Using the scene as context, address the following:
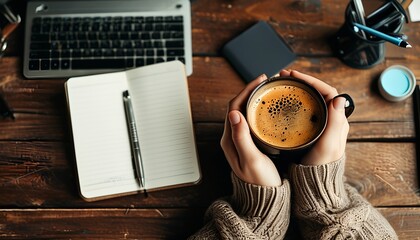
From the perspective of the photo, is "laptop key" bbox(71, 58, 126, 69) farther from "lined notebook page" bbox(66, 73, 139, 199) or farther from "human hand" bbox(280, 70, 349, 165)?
"human hand" bbox(280, 70, 349, 165)

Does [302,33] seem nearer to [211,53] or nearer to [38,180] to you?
[211,53]

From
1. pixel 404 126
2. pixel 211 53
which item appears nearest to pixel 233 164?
pixel 211 53

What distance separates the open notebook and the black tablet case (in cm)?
12

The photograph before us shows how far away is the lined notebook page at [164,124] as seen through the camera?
3.19 feet

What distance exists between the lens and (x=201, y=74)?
41.0 inches

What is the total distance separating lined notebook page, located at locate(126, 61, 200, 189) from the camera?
97 cm

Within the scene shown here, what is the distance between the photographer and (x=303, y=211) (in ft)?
3.04

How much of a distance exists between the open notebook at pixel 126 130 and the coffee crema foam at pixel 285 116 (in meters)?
0.19

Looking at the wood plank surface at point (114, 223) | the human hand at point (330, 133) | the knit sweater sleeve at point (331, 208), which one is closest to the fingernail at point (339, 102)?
the human hand at point (330, 133)

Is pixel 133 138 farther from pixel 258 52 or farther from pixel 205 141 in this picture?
pixel 258 52

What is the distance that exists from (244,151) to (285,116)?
0.30ft

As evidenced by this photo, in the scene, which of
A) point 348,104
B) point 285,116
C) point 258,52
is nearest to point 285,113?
point 285,116

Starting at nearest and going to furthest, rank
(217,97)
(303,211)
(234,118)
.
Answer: (234,118)
(303,211)
(217,97)

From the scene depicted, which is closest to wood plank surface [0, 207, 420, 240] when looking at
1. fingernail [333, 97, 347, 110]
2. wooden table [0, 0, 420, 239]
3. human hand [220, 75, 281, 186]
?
wooden table [0, 0, 420, 239]
